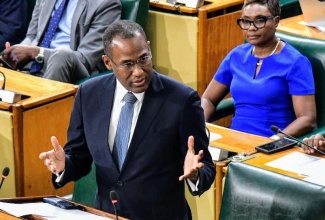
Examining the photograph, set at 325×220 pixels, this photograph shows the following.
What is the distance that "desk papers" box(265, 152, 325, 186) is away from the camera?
9.86 ft

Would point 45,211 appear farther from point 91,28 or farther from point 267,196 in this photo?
point 91,28

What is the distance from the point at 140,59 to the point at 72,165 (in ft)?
1.35

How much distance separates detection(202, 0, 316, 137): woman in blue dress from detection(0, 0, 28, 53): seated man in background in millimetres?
2011

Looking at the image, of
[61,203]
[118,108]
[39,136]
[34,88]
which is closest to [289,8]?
[34,88]

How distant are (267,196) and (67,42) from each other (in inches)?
107

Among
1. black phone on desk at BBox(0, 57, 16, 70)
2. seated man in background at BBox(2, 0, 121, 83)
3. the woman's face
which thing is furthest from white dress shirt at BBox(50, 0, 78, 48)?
the woman's face

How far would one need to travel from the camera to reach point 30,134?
4.04 m

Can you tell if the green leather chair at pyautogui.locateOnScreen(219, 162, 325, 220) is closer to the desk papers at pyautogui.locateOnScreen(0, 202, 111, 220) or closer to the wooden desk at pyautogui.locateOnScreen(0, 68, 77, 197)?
the desk papers at pyautogui.locateOnScreen(0, 202, 111, 220)

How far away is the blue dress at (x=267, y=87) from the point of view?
4051 mm

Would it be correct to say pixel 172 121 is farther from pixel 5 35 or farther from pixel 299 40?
pixel 5 35

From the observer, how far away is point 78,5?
532 centimetres

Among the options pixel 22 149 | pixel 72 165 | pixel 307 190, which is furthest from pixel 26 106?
pixel 307 190

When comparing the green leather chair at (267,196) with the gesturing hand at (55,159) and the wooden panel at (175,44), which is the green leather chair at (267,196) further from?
the wooden panel at (175,44)

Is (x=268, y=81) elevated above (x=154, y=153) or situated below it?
below
